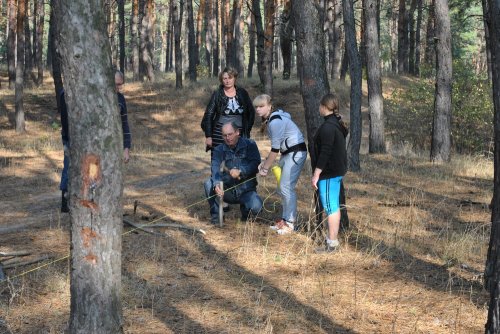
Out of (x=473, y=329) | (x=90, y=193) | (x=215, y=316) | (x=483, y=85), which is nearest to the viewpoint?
(x=90, y=193)

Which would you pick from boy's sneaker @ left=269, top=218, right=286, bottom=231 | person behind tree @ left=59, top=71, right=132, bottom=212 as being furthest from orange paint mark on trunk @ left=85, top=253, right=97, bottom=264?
boy's sneaker @ left=269, top=218, right=286, bottom=231

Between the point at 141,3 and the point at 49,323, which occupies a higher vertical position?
the point at 141,3

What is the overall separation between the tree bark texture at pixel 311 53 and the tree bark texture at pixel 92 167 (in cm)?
397

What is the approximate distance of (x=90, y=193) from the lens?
371cm

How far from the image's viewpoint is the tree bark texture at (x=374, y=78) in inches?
557

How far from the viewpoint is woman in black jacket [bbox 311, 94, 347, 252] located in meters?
6.48

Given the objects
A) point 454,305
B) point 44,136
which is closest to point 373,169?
point 454,305

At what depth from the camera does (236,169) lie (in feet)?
24.8

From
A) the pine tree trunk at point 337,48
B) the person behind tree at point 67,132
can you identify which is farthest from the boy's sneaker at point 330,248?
the pine tree trunk at point 337,48

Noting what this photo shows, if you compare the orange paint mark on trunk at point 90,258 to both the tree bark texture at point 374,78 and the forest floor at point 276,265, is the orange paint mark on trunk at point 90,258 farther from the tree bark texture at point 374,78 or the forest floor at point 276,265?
the tree bark texture at point 374,78

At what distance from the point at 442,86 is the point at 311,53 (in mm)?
7737

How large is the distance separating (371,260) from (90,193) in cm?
368

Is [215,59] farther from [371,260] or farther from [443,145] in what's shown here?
[371,260]

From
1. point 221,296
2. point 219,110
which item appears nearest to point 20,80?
point 219,110
